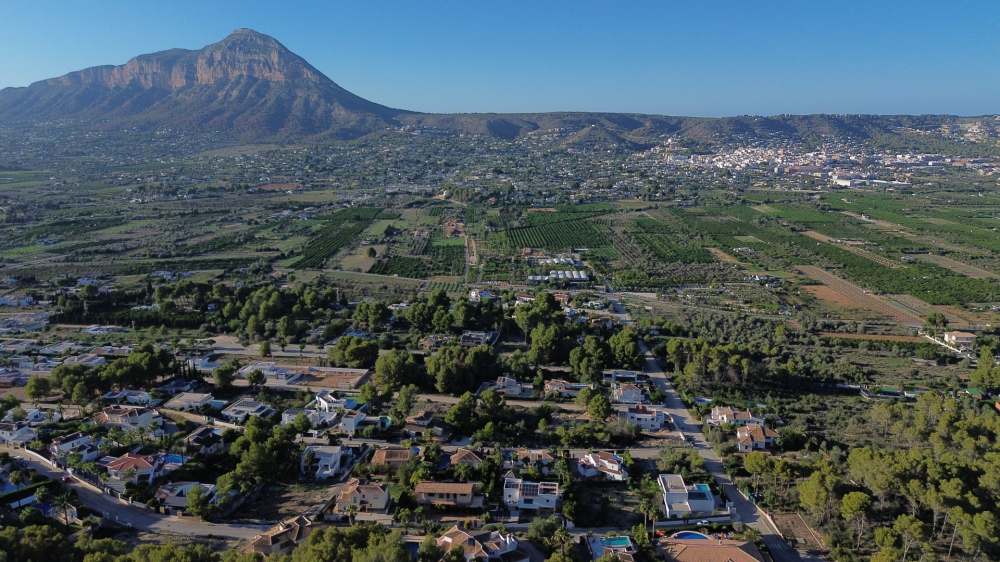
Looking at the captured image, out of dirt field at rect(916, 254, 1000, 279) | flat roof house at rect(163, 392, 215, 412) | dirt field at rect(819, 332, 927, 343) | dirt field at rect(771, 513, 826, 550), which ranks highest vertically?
dirt field at rect(916, 254, 1000, 279)

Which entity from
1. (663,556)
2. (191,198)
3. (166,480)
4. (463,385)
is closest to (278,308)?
(463,385)

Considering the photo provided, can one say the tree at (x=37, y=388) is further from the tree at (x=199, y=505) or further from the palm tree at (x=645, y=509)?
the palm tree at (x=645, y=509)

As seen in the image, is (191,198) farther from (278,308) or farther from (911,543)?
(911,543)

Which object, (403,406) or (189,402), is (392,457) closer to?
(403,406)

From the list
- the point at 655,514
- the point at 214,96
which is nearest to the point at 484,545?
the point at 655,514

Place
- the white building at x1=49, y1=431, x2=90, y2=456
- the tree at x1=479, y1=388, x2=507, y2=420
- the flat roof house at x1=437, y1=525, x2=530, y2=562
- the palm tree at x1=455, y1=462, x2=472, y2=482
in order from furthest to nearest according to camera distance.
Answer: the tree at x1=479, y1=388, x2=507, y2=420 → the white building at x1=49, y1=431, x2=90, y2=456 → the palm tree at x1=455, y1=462, x2=472, y2=482 → the flat roof house at x1=437, y1=525, x2=530, y2=562

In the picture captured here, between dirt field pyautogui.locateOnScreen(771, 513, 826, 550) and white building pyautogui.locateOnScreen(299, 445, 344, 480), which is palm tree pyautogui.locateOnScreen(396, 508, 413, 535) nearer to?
white building pyautogui.locateOnScreen(299, 445, 344, 480)

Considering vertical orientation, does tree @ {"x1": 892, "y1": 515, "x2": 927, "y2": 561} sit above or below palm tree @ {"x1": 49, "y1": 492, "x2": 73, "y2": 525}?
below

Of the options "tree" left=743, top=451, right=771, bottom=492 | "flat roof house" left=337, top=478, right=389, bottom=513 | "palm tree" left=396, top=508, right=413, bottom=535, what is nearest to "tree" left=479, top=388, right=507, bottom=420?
"flat roof house" left=337, top=478, right=389, bottom=513
